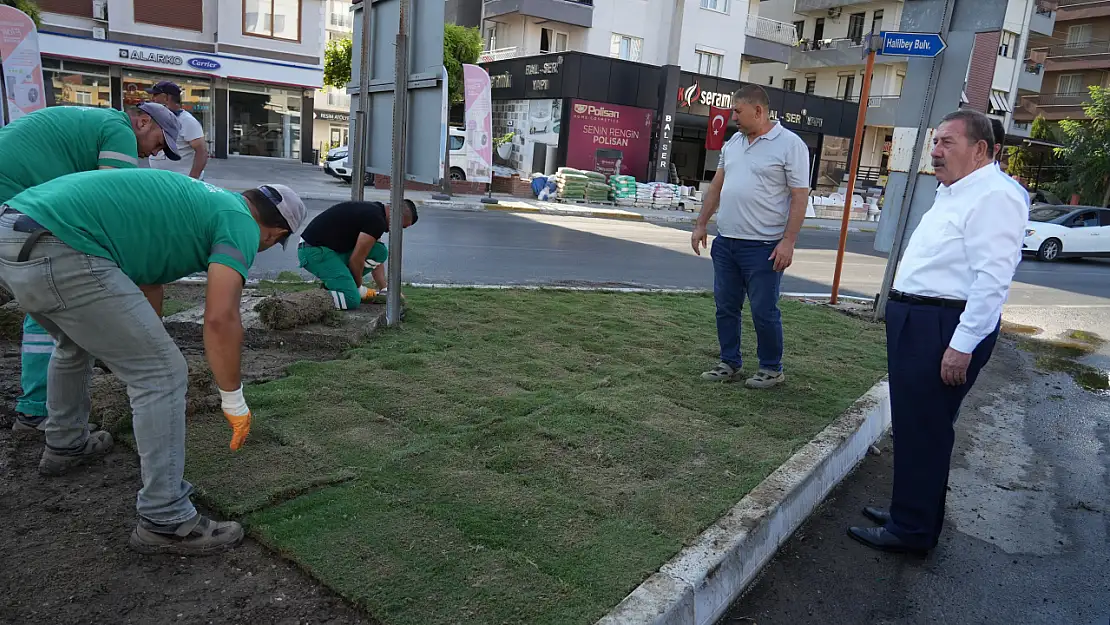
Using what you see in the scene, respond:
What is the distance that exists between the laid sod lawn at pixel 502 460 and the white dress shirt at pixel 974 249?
1215 millimetres

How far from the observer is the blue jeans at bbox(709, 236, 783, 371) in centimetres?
510

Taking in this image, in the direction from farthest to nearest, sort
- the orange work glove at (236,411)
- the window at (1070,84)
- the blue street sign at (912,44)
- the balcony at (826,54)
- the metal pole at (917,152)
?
the window at (1070,84) < the balcony at (826,54) < the metal pole at (917,152) < the blue street sign at (912,44) < the orange work glove at (236,411)

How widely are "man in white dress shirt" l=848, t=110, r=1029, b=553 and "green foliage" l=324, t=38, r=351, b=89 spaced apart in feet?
119

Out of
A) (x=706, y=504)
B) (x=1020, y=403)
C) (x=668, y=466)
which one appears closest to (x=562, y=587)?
(x=706, y=504)

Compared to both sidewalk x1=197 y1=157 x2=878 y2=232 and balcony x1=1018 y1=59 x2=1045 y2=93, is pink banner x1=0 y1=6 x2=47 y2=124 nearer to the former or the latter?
sidewalk x1=197 y1=157 x2=878 y2=232

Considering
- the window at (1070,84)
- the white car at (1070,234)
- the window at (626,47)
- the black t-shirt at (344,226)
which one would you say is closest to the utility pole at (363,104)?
the black t-shirt at (344,226)

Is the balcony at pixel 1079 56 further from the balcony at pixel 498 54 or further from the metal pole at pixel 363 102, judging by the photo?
the metal pole at pixel 363 102

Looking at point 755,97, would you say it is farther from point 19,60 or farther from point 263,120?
point 263,120

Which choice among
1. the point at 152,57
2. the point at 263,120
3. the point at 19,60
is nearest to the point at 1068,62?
the point at 263,120

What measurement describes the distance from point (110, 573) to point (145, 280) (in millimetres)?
1053

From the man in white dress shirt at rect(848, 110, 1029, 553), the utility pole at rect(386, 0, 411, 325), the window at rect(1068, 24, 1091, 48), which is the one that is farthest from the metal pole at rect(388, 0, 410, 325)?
the window at rect(1068, 24, 1091, 48)

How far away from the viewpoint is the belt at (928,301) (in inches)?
126

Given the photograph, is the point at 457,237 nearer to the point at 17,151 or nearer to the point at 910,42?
the point at 910,42

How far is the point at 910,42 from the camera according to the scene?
7.41 meters
